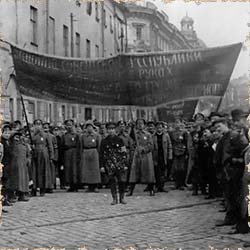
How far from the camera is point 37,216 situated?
6961mm

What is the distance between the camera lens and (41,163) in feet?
31.1

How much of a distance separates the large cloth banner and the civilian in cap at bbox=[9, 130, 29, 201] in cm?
207

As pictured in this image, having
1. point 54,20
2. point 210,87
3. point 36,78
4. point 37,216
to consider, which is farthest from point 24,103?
point 210,87

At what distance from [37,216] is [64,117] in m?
1.20

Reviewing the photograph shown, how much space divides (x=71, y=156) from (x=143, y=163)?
1.48 metres

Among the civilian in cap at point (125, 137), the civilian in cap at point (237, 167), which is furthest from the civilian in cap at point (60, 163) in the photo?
the civilian in cap at point (237, 167)

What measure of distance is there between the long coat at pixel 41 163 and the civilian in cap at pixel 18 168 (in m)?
0.90

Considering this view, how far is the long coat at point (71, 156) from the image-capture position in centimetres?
1007

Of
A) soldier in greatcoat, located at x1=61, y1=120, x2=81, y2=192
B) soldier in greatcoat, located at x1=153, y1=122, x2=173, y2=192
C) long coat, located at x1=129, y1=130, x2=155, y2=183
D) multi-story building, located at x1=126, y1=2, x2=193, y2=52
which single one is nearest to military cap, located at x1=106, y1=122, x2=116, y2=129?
multi-story building, located at x1=126, y1=2, x2=193, y2=52

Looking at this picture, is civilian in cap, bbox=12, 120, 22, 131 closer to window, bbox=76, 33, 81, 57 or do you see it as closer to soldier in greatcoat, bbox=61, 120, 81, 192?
window, bbox=76, 33, 81, 57

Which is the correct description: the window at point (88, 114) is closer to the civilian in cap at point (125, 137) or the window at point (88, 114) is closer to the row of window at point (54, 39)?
the civilian in cap at point (125, 137)

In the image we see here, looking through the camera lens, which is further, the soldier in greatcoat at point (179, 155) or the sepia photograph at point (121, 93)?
the soldier in greatcoat at point (179, 155)

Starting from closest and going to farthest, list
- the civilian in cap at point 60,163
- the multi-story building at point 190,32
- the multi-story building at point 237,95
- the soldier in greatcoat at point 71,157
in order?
1. the multi-story building at point 237,95
2. the multi-story building at point 190,32
3. the soldier in greatcoat at point 71,157
4. the civilian in cap at point 60,163

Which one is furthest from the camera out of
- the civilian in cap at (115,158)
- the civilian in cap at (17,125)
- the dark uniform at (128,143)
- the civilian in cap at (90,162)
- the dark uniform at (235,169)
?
the civilian in cap at (90,162)
